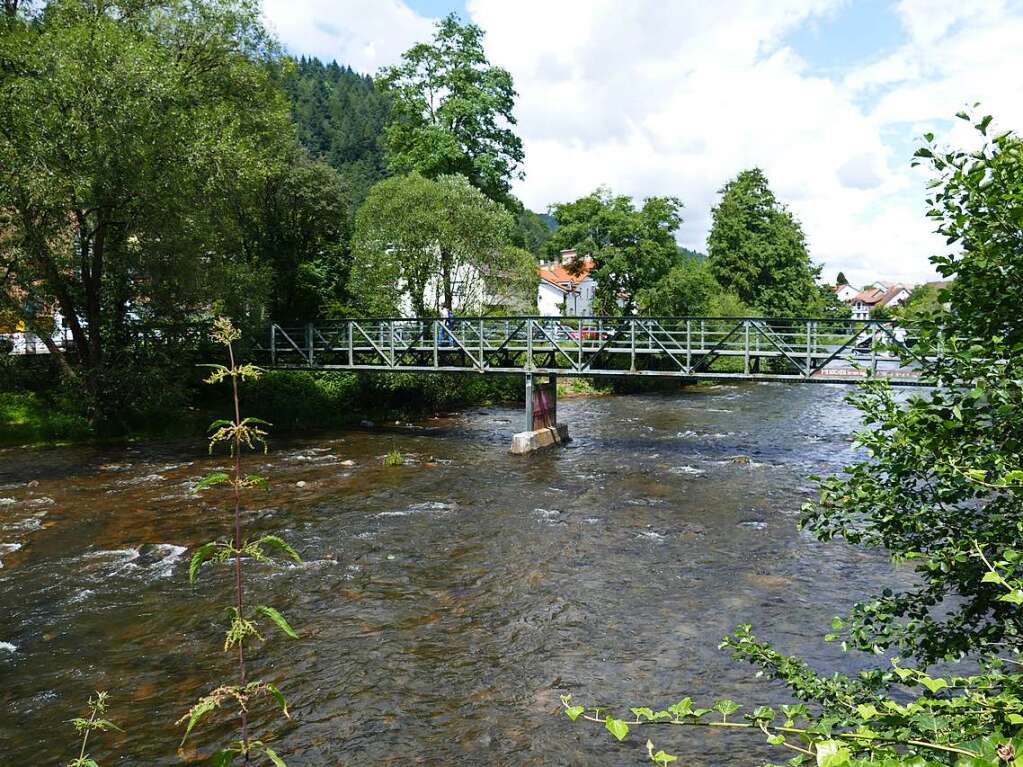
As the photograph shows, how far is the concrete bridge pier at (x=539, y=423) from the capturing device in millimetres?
22438

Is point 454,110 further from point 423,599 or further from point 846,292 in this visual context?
point 846,292

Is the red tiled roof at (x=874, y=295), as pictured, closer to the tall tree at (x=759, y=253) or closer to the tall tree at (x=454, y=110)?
the tall tree at (x=759, y=253)

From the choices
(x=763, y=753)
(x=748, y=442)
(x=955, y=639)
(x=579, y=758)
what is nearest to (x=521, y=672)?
(x=579, y=758)

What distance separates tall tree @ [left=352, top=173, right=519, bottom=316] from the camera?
2822 cm

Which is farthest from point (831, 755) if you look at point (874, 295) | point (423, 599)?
point (874, 295)

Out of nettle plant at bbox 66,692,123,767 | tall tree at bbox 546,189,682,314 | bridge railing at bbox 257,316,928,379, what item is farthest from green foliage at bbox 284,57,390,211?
nettle plant at bbox 66,692,123,767

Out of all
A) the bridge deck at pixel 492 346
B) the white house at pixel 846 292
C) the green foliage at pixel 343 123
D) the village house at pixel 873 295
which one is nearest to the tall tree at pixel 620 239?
the bridge deck at pixel 492 346

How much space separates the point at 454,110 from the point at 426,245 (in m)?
11.8

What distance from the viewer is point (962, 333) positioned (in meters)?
3.92

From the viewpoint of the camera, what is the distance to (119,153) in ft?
60.2

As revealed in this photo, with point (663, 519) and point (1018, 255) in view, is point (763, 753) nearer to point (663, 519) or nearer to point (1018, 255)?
point (1018, 255)

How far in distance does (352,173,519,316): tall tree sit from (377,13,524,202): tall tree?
816 cm

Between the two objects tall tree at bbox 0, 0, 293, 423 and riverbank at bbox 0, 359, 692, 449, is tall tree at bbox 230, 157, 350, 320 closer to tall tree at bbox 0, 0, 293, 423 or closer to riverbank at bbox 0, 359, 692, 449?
riverbank at bbox 0, 359, 692, 449

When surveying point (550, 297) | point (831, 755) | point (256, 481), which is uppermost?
point (550, 297)
